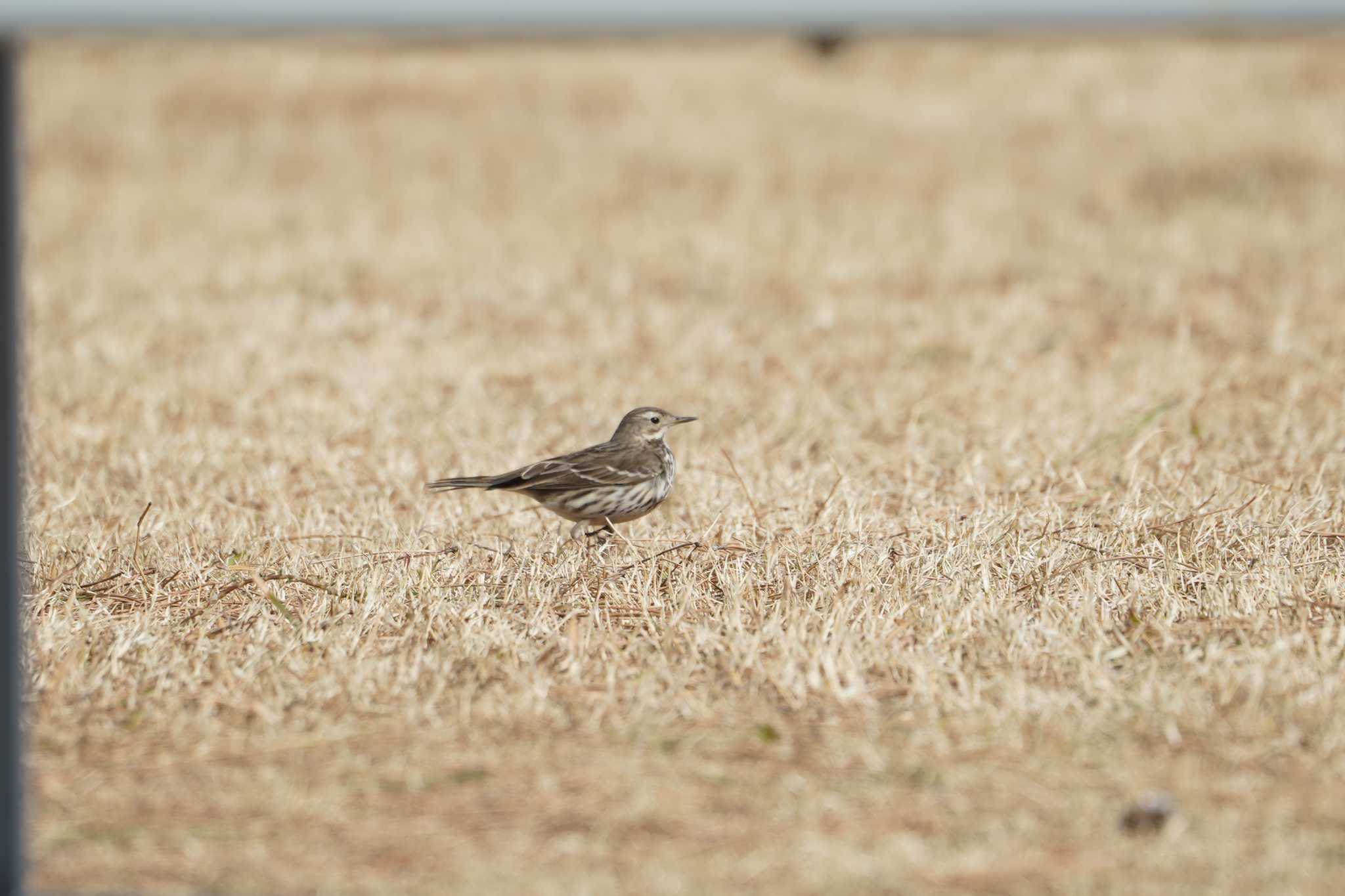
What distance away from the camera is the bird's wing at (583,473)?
578 centimetres

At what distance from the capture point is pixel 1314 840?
11.4 ft

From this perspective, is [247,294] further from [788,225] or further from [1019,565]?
[1019,565]

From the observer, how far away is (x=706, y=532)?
19.0 ft

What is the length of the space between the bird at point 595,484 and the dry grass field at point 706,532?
0.69ft

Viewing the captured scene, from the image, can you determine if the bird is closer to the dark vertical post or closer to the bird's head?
the bird's head

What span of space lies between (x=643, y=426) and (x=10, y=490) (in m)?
3.43

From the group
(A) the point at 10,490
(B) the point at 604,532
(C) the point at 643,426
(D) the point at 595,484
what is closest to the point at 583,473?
(D) the point at 595,484

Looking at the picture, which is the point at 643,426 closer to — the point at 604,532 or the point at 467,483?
the point at 604,532

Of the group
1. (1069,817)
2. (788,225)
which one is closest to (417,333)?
(788,225)

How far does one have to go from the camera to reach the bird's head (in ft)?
20.5

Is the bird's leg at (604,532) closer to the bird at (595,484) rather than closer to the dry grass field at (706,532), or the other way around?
the bird at (595,484)

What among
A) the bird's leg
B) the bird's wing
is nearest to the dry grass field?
the bird's leg

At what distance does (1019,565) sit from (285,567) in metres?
2.45

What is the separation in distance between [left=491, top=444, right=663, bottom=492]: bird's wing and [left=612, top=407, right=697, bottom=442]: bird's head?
0.26 m
